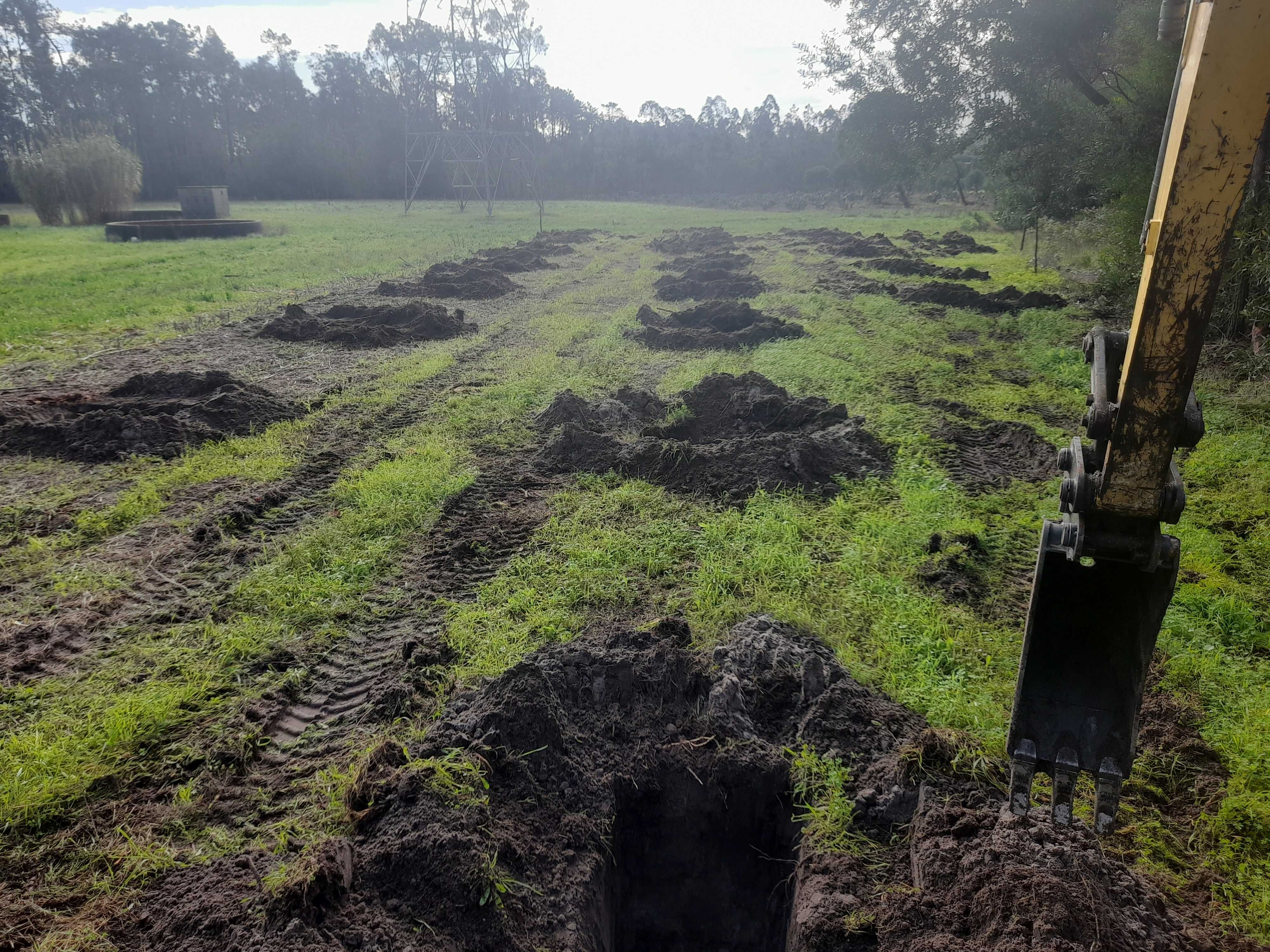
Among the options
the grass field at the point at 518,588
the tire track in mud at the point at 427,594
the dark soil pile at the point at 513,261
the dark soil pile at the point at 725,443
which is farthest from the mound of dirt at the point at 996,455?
the dark soil pile at the point at 513,261

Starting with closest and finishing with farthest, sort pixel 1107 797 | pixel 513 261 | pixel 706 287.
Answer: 1. pixel 1107 797
2. pixel 706 287
3. pixel 513 261

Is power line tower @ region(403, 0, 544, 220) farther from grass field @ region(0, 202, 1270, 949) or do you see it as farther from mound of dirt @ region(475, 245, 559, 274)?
grass field @ region(0, 202, 1270, 949)

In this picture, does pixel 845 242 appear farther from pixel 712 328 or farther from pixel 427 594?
pixel 427 594

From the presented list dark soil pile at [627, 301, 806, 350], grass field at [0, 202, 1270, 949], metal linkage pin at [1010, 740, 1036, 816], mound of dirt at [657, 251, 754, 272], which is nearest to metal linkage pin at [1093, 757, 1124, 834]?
metal linkage pin at [1010, 740, 1036, 816]

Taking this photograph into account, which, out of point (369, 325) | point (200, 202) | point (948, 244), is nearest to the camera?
point (369, 325)

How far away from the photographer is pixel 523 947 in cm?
251

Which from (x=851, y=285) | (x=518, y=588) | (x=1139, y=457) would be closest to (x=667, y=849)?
(x=518, y=588)

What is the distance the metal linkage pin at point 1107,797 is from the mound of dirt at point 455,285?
48.0ft

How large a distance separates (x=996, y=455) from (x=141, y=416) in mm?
8588

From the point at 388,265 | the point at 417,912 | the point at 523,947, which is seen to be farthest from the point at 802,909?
the point at 388,265

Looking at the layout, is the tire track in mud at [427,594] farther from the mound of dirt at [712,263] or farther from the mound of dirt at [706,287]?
the mound of dirt at [712,263]

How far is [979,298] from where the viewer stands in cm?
1493

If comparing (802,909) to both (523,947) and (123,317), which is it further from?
(123,317)

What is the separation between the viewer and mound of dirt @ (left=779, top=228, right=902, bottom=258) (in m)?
22.3
